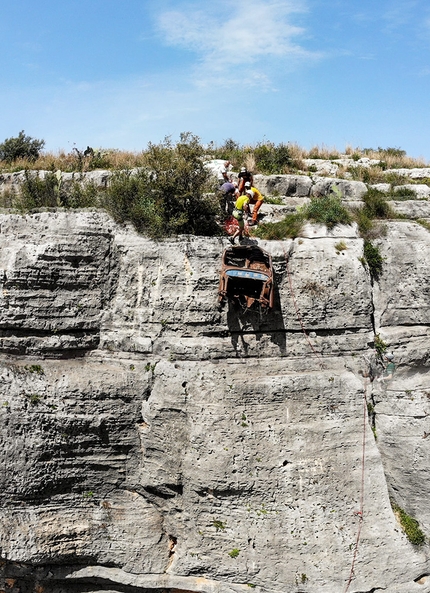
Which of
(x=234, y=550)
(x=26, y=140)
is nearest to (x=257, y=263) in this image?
(x=234, y=550)

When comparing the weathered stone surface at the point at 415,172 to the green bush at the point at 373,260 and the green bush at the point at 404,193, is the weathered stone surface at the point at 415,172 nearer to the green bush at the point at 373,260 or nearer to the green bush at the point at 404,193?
the green bush at the point at 404,193

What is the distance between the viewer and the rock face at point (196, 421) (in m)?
8.57

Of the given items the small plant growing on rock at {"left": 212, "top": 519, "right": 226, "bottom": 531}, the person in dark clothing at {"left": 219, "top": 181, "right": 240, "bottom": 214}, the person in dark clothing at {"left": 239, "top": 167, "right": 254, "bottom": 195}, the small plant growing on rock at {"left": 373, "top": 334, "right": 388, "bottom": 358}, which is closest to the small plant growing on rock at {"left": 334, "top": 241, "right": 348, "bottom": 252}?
the small plant growing on rock at {"left": 373, "top": 334, "right": 388, "bottom": 358}

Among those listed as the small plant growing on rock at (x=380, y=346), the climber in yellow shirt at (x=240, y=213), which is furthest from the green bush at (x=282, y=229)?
the small plant growing on rock at (x=380, y=346)

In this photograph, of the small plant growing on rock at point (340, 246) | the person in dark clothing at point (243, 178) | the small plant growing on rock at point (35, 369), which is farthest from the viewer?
the person in dark clothing at point (243, 178)

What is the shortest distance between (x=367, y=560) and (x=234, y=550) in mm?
2392

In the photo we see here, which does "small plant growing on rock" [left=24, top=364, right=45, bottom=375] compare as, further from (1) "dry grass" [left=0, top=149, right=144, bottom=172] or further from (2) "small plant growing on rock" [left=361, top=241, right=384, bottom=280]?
(2) "small plant growing on rock" [left=361, top=241, right=384, bottom=280]

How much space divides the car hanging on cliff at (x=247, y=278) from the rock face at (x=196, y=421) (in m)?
0.25

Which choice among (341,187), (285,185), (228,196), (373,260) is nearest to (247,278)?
(228,196)

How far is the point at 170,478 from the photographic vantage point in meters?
8.85

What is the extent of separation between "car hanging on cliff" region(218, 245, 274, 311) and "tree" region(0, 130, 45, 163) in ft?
31.9

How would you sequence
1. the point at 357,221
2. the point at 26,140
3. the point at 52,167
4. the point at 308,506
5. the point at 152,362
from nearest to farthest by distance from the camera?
the point at 308,506
the point at 152,362
the point at 357,221
the point at 52,167
the point at 26,140

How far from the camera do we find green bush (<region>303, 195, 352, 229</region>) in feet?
31.6

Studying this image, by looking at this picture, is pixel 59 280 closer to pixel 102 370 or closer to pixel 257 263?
pixel 102 370
